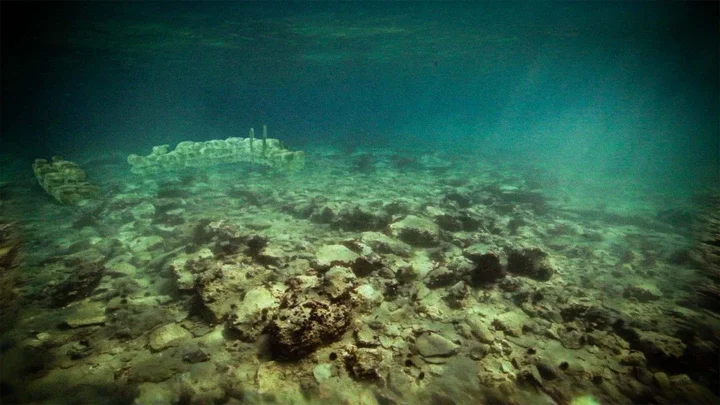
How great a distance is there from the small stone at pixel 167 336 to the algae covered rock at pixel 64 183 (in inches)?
405

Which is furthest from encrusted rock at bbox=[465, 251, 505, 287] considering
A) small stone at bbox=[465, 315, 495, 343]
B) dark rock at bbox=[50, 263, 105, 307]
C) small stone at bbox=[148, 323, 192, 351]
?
dark rock at bbox=[50, 263, 105, 307]

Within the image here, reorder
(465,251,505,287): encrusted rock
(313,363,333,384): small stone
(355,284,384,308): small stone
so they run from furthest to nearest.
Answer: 1. (465,251,505,287): encrusted rock
2. (355,284,384,308): small stone
3. (313,363,333,384): small stone

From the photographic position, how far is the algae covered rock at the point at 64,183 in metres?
12.3

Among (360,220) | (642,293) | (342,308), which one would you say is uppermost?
(342,308)

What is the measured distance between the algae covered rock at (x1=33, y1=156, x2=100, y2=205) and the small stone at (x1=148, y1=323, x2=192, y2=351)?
1029cm

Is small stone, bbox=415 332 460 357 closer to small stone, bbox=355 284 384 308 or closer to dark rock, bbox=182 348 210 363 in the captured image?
small stone, bbox=355 284 384 308

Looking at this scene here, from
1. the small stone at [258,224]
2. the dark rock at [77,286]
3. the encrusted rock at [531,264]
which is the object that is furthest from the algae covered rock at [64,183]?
the encrusted rock at [531,264]

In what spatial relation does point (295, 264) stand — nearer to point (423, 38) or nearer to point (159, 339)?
point (159, 339)

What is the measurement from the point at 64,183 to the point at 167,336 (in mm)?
12109

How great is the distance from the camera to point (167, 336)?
538cm

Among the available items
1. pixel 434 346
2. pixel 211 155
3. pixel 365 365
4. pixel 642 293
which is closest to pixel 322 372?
pixel 365 365

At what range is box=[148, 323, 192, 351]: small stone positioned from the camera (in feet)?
17.1

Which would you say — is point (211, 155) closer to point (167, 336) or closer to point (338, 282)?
point (167, 336)

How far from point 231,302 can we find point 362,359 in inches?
109
